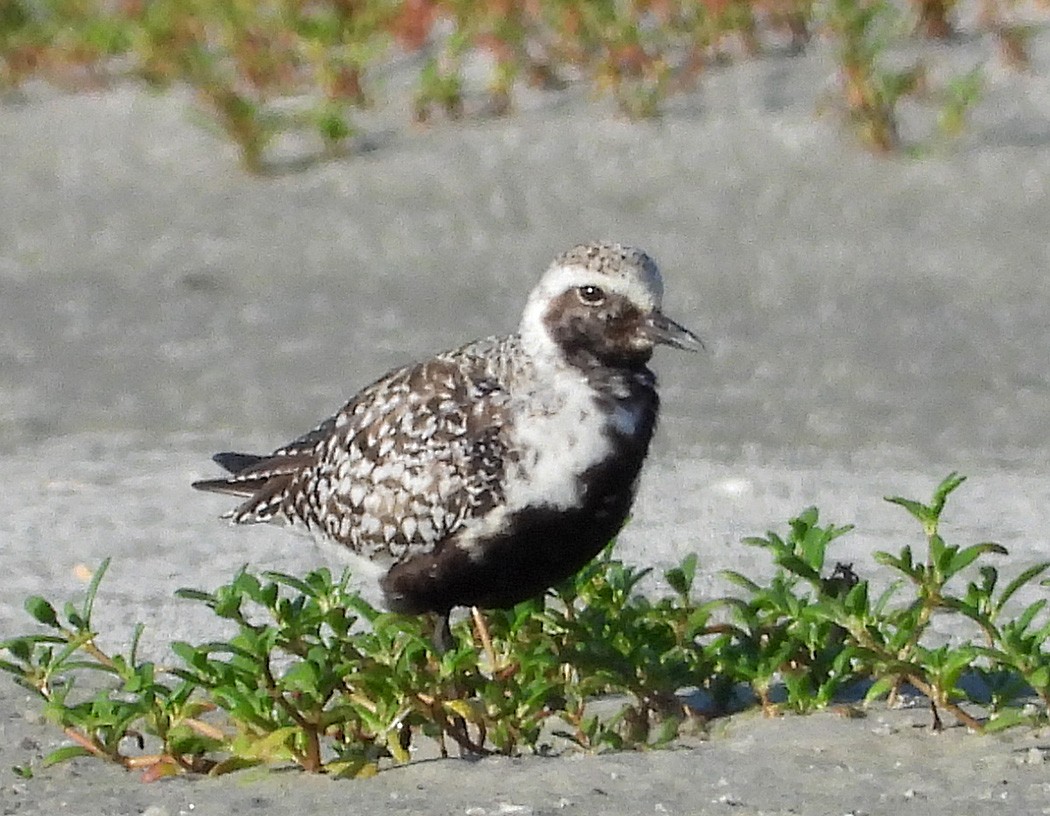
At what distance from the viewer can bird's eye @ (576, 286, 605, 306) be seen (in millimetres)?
4629

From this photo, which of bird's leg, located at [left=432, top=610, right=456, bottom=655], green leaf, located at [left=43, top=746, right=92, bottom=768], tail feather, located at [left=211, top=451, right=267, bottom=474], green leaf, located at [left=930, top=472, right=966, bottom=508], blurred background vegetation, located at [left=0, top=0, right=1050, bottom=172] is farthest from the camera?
blurred background vegetation, located at [left=0, top=0, right=1050, bottom=172]

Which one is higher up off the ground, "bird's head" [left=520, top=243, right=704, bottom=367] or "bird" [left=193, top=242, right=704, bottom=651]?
"bird's head" [left=520, top=243, right=704, bottom=367]

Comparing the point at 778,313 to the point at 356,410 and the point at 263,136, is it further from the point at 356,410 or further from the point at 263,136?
the point at 356,410

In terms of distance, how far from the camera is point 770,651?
174 inches

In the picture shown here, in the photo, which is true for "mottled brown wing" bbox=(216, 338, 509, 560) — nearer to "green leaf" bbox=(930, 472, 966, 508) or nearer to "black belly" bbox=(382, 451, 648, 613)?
"black belly" bbox=(382, 451, 648, 613)

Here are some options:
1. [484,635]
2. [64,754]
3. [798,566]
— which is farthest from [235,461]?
[798,566]

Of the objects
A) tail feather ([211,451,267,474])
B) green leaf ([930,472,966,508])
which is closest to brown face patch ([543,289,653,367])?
green leaf ([930,472,966,508])

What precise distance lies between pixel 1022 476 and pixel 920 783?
9.71ft

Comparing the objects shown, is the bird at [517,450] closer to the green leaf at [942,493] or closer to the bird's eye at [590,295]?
the bird's eye at [590,295]

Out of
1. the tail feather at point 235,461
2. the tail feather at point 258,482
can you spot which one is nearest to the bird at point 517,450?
the tail feather at point 258,482

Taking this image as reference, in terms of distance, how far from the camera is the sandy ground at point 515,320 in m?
4.14

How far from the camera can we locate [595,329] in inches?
183

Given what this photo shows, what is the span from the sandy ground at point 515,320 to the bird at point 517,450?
0.51 metres

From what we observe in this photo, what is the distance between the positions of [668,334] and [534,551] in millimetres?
533
